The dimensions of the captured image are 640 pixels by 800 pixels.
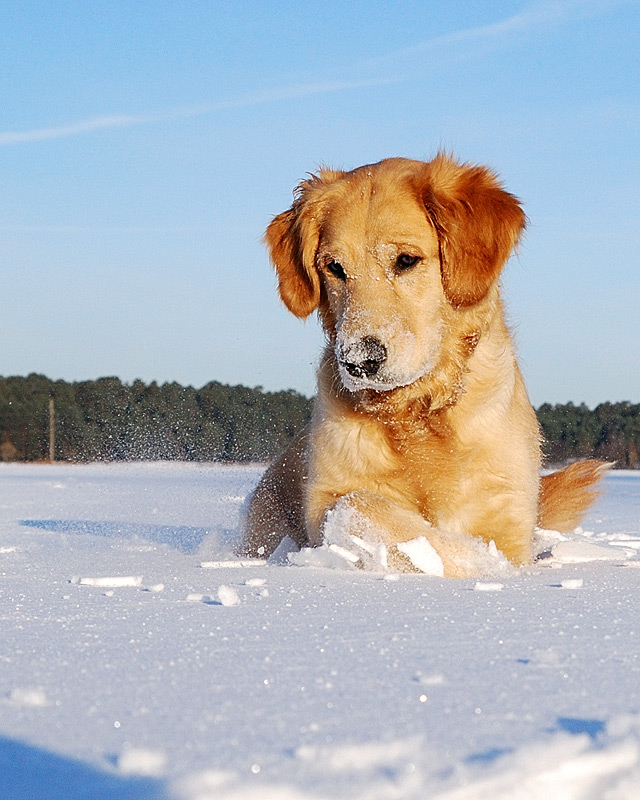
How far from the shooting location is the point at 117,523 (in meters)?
6.21

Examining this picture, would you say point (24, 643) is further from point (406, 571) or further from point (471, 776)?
point (406, 571)

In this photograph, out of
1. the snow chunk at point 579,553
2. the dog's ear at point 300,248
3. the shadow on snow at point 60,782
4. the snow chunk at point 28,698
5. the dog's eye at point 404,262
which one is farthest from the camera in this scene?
the dog's ear at point 300,248

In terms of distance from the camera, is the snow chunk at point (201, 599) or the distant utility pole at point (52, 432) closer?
the snow chunk at point (201, 599)

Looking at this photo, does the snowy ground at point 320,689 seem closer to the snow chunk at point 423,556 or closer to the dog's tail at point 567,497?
the snow chunk at point 423,556

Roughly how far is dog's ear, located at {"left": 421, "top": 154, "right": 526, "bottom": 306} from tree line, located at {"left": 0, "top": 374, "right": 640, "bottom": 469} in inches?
403

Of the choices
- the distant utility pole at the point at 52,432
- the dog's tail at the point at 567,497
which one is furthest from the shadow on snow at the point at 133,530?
the distant utility pole at the point at 52,432

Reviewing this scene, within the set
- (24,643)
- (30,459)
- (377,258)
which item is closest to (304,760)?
(24,643)

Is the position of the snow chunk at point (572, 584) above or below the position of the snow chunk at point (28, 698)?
below

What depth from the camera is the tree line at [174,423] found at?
17391 mm

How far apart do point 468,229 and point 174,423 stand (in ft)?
54.7

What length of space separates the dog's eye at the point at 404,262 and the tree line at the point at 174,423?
10398 millimetres

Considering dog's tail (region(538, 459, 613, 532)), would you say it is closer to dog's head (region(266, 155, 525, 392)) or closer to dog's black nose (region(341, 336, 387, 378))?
dog's head (region(266, 155, 525, 392))

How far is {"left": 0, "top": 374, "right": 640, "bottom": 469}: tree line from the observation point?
1739 centimetres

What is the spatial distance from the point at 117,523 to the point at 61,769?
212 inches
